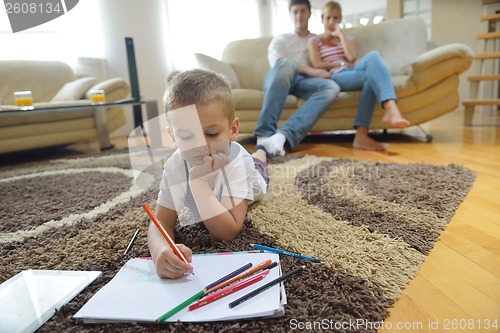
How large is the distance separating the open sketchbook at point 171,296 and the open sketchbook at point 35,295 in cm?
6

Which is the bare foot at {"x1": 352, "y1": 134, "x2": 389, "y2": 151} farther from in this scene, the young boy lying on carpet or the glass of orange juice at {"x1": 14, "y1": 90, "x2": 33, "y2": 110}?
the glass of orange juice at {"x1": 14, "y1": 90, "x2": 33, "y2": 110}

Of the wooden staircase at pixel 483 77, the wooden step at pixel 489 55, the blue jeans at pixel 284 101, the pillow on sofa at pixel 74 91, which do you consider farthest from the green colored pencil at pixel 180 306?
the wooden step at pixel 489 55

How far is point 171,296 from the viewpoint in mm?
570

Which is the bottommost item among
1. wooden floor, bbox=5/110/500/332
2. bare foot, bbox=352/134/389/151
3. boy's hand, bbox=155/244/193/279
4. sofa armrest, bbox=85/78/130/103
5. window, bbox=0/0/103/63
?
bare foot, bbox=352/134/389/151

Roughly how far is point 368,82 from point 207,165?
1.48 meters

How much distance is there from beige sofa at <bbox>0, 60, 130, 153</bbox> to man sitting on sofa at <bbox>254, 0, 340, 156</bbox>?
1064mm

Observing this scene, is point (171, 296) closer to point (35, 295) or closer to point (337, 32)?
point (35, 295)

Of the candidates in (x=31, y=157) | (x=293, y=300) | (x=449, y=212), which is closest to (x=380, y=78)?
(x=449, y=212)

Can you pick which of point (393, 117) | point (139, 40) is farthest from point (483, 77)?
point (139, 40)

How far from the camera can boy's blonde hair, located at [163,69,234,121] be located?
2.48ft

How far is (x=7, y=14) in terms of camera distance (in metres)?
2.81

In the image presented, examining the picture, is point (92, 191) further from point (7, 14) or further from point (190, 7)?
point (190, 7)

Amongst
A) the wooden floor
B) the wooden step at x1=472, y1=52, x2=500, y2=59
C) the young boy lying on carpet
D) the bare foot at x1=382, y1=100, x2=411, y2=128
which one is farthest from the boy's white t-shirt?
the wooden step at x1=472, y1=52, x2=500, y2=59

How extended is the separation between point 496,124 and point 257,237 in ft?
8.50
